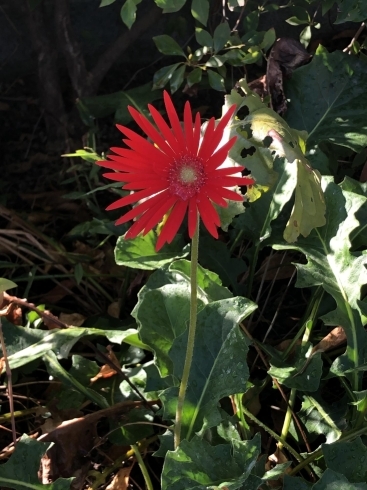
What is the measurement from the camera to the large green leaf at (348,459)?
46.6 inches

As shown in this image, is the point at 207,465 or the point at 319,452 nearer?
the point at 207,465

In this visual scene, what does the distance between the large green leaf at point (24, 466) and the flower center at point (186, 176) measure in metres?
0.68

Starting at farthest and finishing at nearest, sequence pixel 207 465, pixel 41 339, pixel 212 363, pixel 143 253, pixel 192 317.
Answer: pixel 143 253
pixel 41 339
pixel 212 363
pixel 207 465
pixel 192 317

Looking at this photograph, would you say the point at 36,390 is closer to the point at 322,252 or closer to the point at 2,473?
the point at 2,473

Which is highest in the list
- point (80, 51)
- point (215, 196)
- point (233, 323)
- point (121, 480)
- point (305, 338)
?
point (80, 51)

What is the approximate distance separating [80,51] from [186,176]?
4.61 ft

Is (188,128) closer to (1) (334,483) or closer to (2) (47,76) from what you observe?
(1) (334,483)

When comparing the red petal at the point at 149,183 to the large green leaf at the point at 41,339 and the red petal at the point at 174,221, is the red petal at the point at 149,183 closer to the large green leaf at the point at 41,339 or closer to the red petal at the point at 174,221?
the red petal at the point at 174,221

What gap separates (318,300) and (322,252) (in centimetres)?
14

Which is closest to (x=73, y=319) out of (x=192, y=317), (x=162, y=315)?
(x=162, y=315)

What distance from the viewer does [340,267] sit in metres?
1.50

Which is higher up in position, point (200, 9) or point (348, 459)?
point (200, 9)

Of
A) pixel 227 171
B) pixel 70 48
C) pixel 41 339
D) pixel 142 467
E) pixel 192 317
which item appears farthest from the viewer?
pixel 70 48

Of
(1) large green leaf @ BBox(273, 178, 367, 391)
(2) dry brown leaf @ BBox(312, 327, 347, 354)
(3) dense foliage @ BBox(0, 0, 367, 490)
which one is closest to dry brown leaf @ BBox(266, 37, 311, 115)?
(3) dense foliage @ BBox(0, 0, 367, 490)
